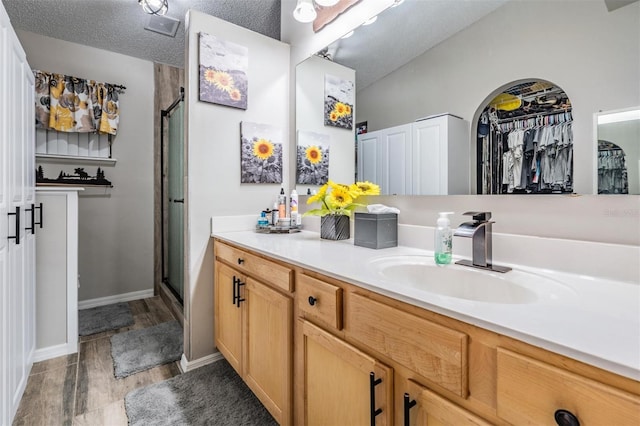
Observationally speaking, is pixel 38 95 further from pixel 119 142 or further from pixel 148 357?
pixel 148 357

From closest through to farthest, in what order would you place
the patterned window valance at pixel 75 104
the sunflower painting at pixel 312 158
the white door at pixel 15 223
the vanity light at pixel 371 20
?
the white door at pixel 15 223, the vanity light at pixel 371 20, the sunflower painting at pixel 312 158, the patterned window valance at pixel 75 104

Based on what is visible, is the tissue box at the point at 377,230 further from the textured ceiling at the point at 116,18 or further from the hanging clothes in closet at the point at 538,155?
the textured ceiling at the point at 116,18

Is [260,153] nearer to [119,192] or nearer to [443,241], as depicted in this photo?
[443,241]

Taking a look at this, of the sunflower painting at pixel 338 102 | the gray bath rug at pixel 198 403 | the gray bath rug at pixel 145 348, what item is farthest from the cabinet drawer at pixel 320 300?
the gray bath rug at pixel 145 348

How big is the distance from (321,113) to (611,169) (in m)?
1.41

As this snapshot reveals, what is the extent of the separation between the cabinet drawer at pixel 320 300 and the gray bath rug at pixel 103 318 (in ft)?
7.04

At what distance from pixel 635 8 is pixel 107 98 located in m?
3.48

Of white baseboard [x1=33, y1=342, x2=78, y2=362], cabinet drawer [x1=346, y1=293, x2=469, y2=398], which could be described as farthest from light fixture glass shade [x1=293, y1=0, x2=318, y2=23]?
white baseboard [x1=33, y1=342, x2=78, y2=362]

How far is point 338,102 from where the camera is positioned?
1796 millimetres

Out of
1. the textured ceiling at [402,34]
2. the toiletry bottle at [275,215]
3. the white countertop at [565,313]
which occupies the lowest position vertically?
the white countertop at [565,313]

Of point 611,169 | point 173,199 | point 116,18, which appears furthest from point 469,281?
point 116,18

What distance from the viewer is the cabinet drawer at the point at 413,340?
632 mm

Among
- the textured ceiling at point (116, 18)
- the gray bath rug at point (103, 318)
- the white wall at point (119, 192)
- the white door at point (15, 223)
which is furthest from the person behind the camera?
the white wall at point (119, 192)

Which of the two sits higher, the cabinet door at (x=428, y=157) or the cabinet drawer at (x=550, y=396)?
the cabinet door at (x=428, y=157)
